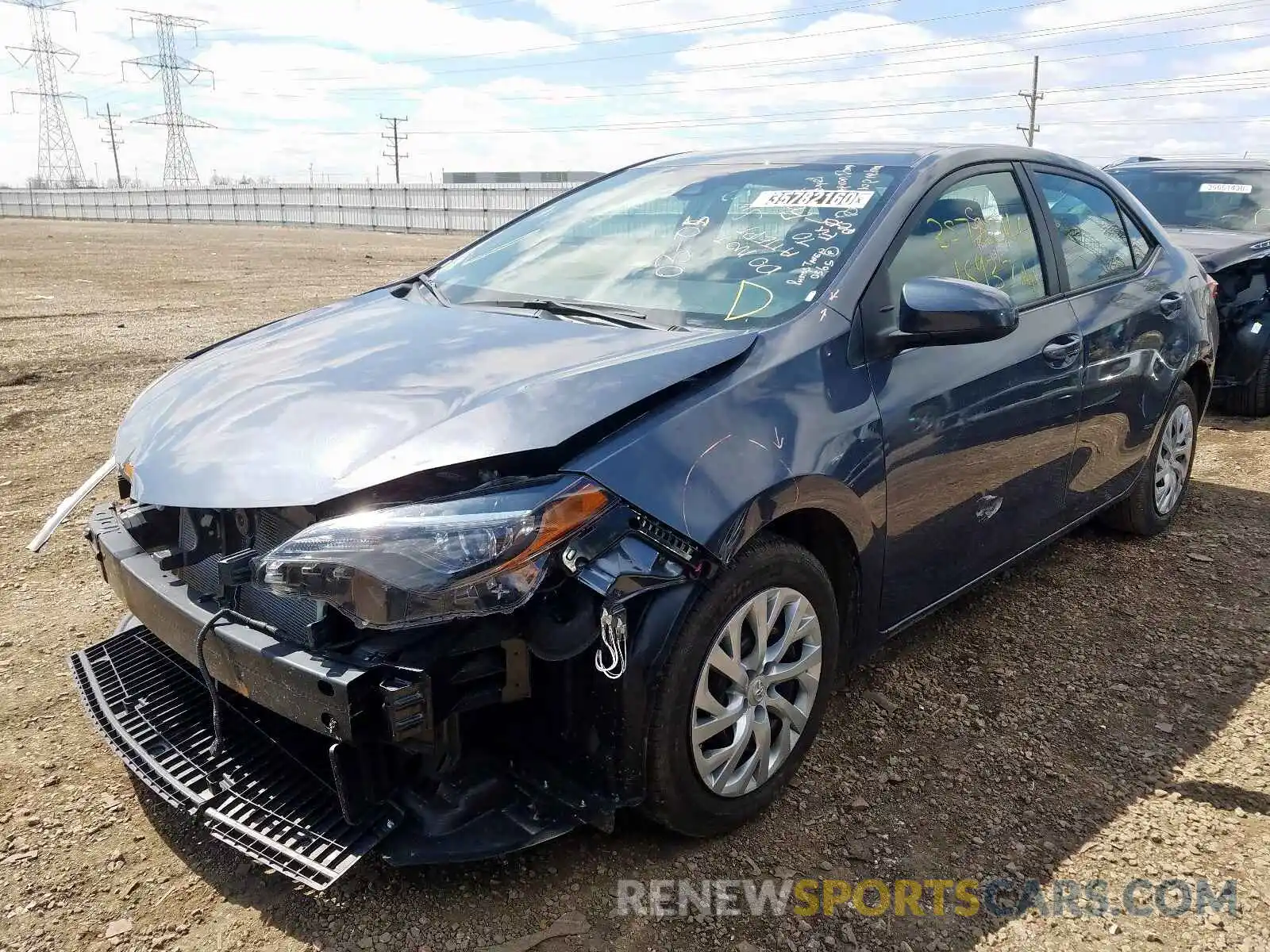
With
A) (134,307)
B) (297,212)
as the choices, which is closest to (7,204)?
(297,212)

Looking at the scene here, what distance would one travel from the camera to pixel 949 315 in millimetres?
2533

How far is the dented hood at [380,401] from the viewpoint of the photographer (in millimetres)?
2033

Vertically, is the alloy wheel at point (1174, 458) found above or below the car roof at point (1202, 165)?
below

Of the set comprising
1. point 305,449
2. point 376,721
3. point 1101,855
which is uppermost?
point 305,449

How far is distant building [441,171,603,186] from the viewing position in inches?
1750

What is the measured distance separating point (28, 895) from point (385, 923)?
0.83 meters

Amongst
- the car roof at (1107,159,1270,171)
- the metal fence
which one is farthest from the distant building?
the car roof at (1107,159,1270,171)

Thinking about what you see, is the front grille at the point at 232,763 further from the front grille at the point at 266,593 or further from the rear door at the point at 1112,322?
A: the rear door at the point at 1112,322

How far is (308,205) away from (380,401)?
1965 inches

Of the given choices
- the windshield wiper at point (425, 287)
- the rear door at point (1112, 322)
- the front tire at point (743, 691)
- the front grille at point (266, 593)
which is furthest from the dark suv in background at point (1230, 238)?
the front grille at point (266, 593)

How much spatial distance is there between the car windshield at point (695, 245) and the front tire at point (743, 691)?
2.28 ft

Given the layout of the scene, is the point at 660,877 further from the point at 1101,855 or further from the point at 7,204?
the point at 7,204

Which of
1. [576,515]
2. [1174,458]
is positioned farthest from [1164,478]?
[576,515]

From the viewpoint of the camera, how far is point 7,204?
6128 cm
